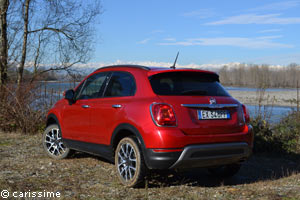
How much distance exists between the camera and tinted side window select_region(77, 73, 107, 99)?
19.8 feet

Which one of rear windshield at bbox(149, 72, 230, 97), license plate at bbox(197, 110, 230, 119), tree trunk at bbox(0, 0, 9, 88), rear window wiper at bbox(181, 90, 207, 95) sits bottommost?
license plate at bbox(197, 110, 230, 119)

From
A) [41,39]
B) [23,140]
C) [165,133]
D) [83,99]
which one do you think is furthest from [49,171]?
[41,39]

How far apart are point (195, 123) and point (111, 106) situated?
136 cm

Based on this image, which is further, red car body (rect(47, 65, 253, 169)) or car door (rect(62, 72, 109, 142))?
car door (rect(62, 72, 109, 142))

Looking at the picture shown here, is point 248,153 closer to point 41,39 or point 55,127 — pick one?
point 55,127

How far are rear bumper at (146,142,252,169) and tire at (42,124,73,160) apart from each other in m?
2.98

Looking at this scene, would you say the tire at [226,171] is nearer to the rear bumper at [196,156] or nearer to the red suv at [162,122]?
the red suv at [162,122]

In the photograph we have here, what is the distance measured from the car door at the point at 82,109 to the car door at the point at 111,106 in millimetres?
183

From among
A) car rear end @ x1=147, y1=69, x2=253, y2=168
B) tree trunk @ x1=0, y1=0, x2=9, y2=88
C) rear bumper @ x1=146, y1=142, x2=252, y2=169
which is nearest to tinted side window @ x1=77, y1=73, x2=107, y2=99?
car rear end @ x1=147, y1=69, x2=253, y2=168

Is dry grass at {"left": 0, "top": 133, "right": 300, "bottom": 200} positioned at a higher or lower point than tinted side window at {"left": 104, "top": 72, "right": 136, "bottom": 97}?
lower

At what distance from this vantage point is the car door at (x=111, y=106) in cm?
526

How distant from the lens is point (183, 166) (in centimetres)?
474

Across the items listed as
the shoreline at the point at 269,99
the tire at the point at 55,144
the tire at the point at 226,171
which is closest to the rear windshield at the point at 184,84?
the tire at the point at 226,171

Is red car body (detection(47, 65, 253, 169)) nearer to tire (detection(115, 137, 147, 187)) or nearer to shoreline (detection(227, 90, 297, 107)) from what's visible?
tire (detection(115, 137, 147, 187))
